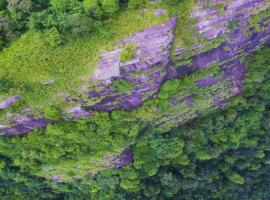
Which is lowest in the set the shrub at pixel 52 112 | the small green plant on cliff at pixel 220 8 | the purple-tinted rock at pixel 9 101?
the shrub at pixel 52 112

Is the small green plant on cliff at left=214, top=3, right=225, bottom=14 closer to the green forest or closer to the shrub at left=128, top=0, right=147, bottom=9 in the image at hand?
the green forest

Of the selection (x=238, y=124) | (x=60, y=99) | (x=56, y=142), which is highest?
(x=60, y=99)

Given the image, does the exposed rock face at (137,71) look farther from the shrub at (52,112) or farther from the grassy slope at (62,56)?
the shrub at (52,112)

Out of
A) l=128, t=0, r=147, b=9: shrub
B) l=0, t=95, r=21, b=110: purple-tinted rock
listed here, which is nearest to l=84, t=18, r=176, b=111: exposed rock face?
l=128, t=0, r=147, b=9: shrub

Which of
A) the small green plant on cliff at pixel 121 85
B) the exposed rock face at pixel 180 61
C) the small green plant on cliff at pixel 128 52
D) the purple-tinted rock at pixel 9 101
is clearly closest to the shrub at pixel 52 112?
the exposed rock face at pixel 180 61

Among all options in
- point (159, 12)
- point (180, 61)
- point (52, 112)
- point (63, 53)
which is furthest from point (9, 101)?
point (180, 61)

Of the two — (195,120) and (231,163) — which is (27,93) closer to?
(195,120)

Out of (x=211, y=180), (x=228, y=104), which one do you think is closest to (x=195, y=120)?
(x=228, y=104)
